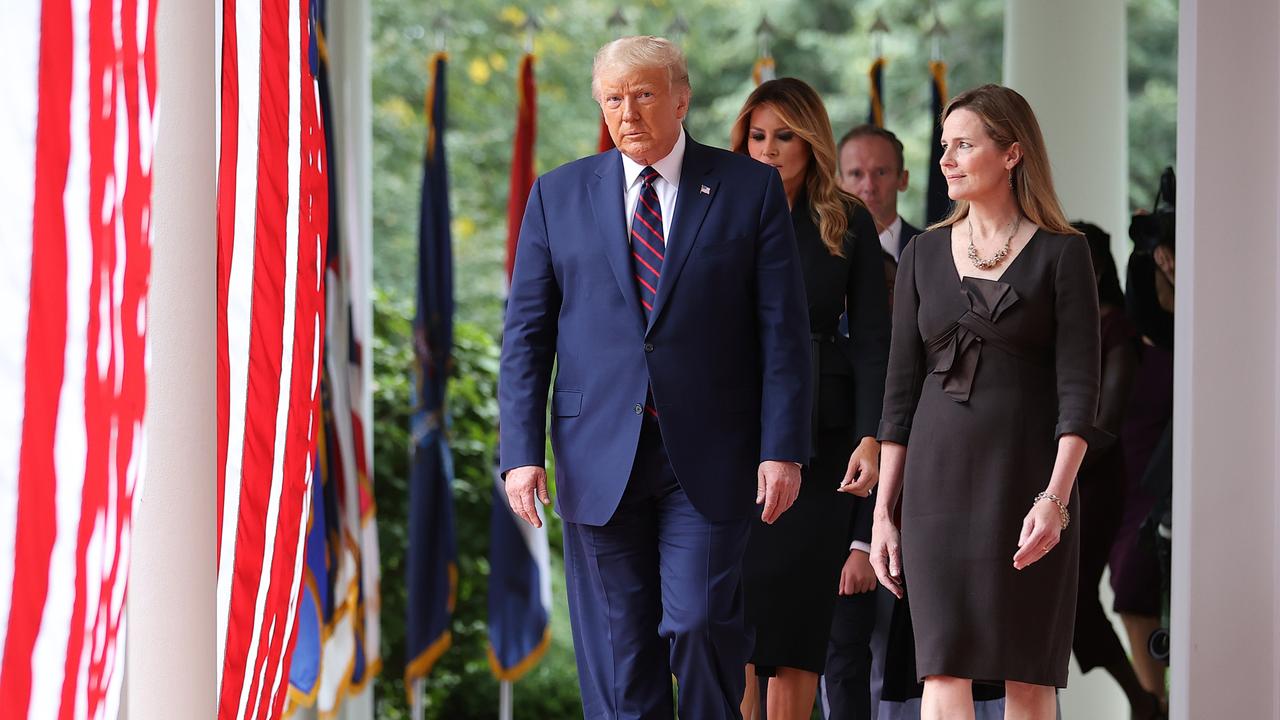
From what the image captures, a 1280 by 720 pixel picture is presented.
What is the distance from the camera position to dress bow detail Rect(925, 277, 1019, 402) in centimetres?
341

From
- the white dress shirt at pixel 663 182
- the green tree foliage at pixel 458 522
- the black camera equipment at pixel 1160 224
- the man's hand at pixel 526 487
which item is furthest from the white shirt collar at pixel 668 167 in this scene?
the green tree foliage at pixel 458 522

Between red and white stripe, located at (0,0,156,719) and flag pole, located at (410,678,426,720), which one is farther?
flag pole, located at (410,678,426,720)

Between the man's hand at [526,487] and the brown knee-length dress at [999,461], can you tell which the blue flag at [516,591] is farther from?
the brown knee-length dress at [999,461]

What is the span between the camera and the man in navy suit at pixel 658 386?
3.43 m

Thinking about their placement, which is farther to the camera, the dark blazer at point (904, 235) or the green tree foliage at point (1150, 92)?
the green tree foliage at point (1150, 92)

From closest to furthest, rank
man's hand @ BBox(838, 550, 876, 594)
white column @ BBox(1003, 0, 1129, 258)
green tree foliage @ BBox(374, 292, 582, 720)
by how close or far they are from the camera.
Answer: man's hand @ BBox(838, 550, 876, 594)
white column @ BBox(1003, 0, 1129, 258)
green tree foliage @ BBox(374, 292, 582, 720)

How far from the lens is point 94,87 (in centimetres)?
210

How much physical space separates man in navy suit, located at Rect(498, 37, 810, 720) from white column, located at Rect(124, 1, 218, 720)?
0.82 m

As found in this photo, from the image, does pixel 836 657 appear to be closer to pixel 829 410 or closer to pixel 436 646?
pixel 829 410

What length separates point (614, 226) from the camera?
3488mm

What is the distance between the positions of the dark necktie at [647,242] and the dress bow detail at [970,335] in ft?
2.24

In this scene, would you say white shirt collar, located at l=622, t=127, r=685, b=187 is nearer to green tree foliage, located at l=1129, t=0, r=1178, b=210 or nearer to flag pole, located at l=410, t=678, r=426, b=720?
flag pole, located at l=410, t=678, r=426, b=720

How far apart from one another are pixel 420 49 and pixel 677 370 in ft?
28.3

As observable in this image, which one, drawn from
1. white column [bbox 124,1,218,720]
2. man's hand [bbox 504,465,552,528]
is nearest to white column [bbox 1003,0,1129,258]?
man's hand [bbox 504,465,552,528]
